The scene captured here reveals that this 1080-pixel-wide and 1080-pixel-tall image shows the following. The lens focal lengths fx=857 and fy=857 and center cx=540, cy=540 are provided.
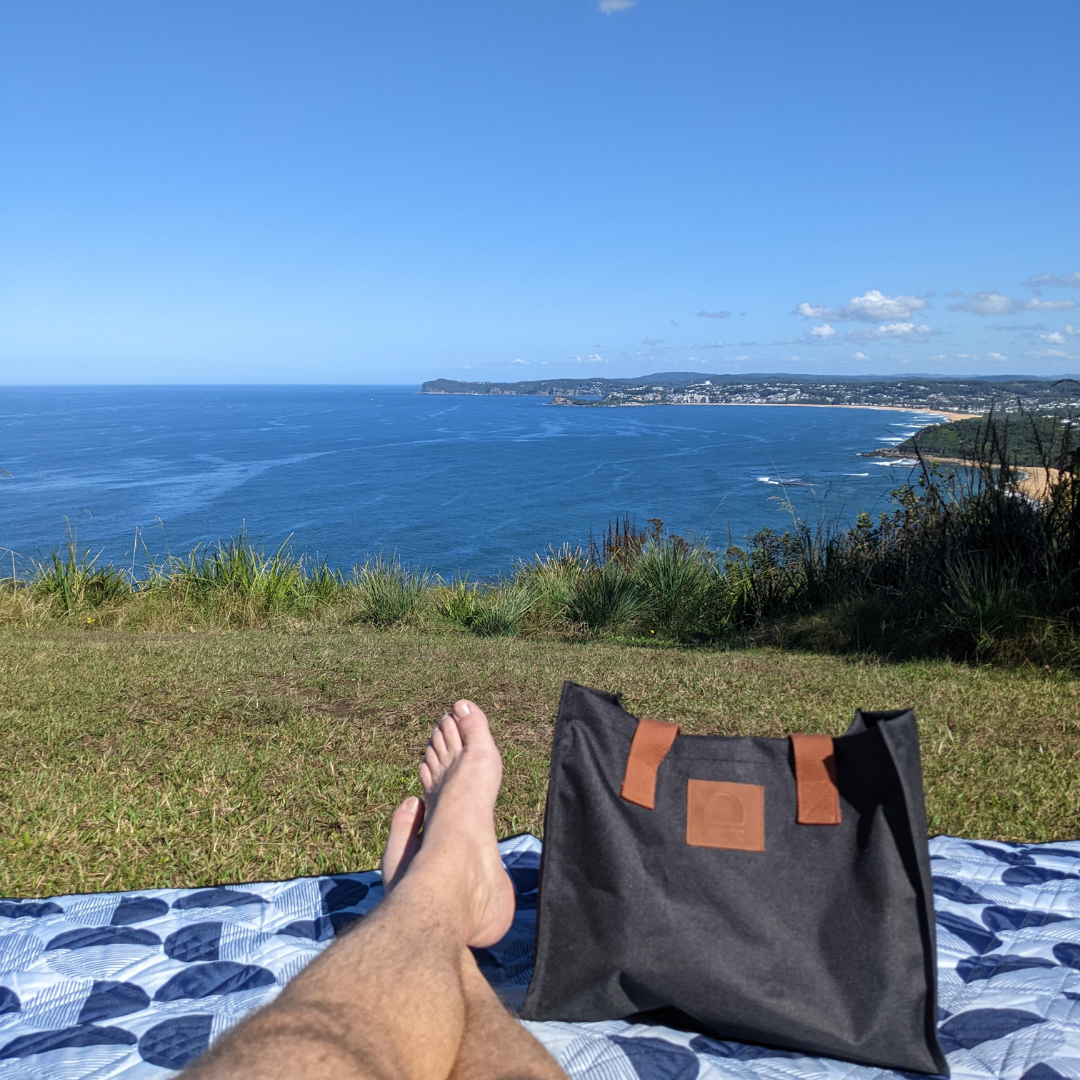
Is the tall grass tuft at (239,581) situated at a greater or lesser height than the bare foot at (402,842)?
lesser

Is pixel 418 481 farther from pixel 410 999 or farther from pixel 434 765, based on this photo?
pixel 410 999

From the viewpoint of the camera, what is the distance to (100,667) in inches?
182

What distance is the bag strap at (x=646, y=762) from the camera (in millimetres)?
1408

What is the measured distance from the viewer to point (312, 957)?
1.68 m

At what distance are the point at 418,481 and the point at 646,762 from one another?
165 ft

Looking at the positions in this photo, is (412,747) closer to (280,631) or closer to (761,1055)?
(761,1055)

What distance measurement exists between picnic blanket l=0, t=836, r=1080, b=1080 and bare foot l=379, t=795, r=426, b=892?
272mm

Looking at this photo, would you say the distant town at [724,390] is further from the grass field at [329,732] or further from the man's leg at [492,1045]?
the man's leg at [492,1045]

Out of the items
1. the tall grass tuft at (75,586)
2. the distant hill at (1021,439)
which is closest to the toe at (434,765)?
the distant hill at (1021,439)

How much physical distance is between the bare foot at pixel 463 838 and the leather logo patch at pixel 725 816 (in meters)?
0.43

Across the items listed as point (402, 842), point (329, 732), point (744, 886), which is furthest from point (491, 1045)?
point (329, 732)

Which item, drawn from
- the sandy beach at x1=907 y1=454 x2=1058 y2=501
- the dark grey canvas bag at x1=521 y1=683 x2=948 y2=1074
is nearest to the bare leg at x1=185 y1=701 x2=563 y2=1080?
the dark grey canvas bag at x1=521 y1=683 x2=948 y2=1074

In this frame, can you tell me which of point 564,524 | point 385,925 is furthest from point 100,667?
point 564,524

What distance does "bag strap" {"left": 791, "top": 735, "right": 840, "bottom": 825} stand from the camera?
135 cm
